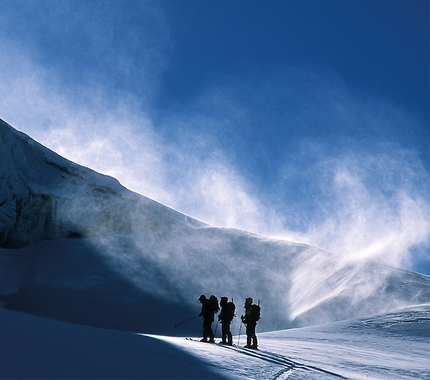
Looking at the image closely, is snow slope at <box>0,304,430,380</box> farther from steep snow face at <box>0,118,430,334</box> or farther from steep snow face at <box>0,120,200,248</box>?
steep snow face at <box>0,120,200,248</box>

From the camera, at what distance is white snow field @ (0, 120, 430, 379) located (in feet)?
30.6

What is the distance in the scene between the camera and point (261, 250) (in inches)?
1378

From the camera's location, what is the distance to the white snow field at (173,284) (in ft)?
30.6

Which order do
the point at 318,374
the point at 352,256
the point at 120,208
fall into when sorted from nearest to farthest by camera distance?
the point at 318,374 → the point at 352,256 → the point at 120,208

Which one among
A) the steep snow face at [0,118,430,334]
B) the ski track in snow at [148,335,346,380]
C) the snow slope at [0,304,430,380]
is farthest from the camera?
the steep snow face at [0,118,430,334]

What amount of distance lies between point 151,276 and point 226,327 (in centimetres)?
1618

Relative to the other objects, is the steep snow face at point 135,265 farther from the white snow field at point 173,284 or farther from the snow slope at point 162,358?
the snow slope at point 162,358

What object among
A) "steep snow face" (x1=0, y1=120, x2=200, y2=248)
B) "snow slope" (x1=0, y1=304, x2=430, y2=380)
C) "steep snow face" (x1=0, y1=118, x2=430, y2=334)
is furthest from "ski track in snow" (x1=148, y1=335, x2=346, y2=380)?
"steep snow face" (x1=0, y1=120, x2=200, y2=248)

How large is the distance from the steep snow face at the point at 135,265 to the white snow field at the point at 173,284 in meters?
0.10

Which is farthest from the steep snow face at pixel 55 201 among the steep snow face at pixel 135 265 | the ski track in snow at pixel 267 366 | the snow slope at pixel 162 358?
the ski track in snow at pixel 267 366

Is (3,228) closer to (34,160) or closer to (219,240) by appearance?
(34,160)

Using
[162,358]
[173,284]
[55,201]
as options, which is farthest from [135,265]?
[162,358]

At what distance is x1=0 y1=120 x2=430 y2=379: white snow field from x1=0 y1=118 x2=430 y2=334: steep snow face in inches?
4.0

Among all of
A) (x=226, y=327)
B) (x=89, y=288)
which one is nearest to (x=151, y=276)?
(x=89, y=288)
